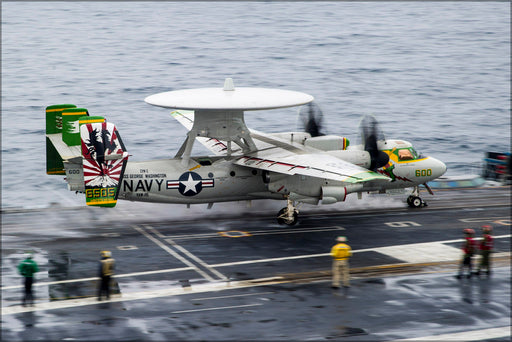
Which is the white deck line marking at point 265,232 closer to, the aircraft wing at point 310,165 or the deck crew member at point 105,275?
the aircraft wing at point 310,165

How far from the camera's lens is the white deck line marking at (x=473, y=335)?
2486 centimetres

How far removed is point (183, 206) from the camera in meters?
45.3

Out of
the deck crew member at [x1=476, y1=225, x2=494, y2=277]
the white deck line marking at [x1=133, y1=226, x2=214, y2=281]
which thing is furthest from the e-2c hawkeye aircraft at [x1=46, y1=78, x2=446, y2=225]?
the deck crew member at [x1=476, y1=225, x2=494, y2=277]

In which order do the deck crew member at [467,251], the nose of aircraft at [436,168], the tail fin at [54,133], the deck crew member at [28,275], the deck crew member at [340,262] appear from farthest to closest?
the nose of aircraft at [436,168]
the tail fin at [54,133]
the deck crew member at [467,251]
the deck crew member at [340,262]
the deck crew member at [28,275]

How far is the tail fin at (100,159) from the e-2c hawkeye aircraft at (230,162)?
5cm

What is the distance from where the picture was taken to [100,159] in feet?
121

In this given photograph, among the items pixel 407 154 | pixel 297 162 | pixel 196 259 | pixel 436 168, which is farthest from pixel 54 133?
pixel 436 168

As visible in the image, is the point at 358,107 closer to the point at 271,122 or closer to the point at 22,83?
the point at 271,122

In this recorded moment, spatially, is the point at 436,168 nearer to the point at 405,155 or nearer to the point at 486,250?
the point at 405,155

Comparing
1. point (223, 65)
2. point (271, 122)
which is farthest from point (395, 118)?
point (223, 65)

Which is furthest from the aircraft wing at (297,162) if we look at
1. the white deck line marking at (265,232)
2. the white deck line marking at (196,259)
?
the white deck line marking at (196,259)

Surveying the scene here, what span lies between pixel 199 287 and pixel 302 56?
276ft

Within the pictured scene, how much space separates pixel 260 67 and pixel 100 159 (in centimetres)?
6866

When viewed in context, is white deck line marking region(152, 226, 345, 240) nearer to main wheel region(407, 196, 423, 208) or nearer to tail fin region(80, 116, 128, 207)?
tail fin region(80, 116, 128, 207)
